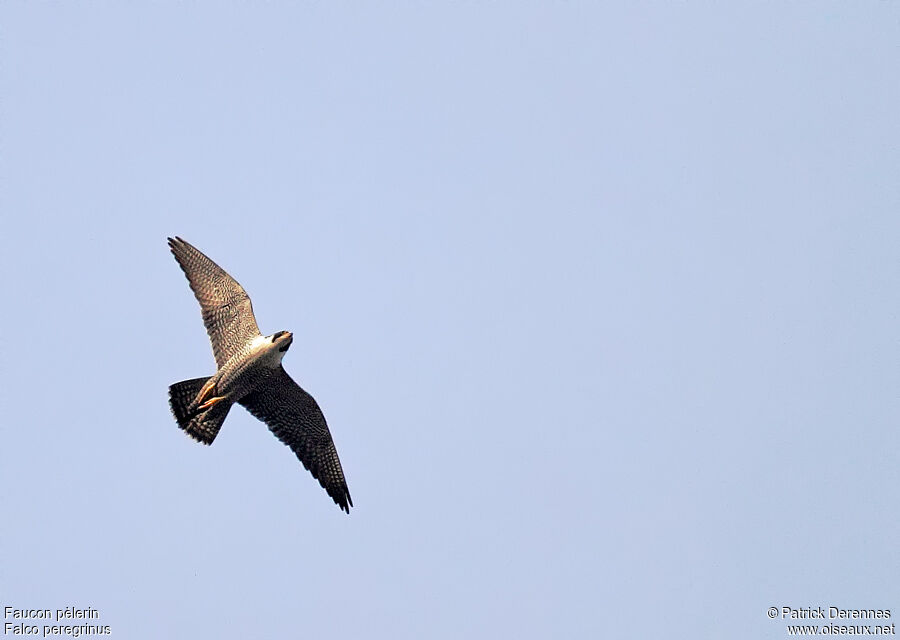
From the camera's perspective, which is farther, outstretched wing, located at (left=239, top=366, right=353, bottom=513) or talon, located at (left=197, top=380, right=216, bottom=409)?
outstretched wing, located at (left=239, top=366, right=353, bottom=513)

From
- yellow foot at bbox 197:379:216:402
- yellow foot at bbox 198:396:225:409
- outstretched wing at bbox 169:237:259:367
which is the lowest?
yellow foot at bbox 198:396:225:409

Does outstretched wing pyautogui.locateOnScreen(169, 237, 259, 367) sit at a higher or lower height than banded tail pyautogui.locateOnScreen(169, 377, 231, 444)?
higher

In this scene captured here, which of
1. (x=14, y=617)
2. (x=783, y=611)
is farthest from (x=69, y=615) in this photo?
(x=783, y=611)

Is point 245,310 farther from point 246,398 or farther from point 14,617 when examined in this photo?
point 14,617

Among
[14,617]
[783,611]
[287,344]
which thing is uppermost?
[287,344]

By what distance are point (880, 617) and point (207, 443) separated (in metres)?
10.8

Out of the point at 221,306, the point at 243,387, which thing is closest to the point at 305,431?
the point at 243,387

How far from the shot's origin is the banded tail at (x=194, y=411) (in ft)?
74.9

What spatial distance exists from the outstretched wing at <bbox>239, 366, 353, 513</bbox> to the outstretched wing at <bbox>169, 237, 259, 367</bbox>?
883mm

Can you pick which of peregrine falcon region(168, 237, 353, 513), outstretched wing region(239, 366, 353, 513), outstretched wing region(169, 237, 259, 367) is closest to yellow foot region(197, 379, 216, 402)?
peregrine falcon region(168, 237, 353, 513)

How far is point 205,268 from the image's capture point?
23188 mm

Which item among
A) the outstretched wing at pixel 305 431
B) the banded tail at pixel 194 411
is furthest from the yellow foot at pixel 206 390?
the outstretched wing at pixel 305 431

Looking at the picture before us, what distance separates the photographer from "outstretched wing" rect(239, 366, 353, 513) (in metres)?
23.3

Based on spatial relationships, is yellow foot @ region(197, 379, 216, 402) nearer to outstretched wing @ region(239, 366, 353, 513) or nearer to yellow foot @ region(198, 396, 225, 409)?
yellow foot @ region(198, 396, 225, 409)
